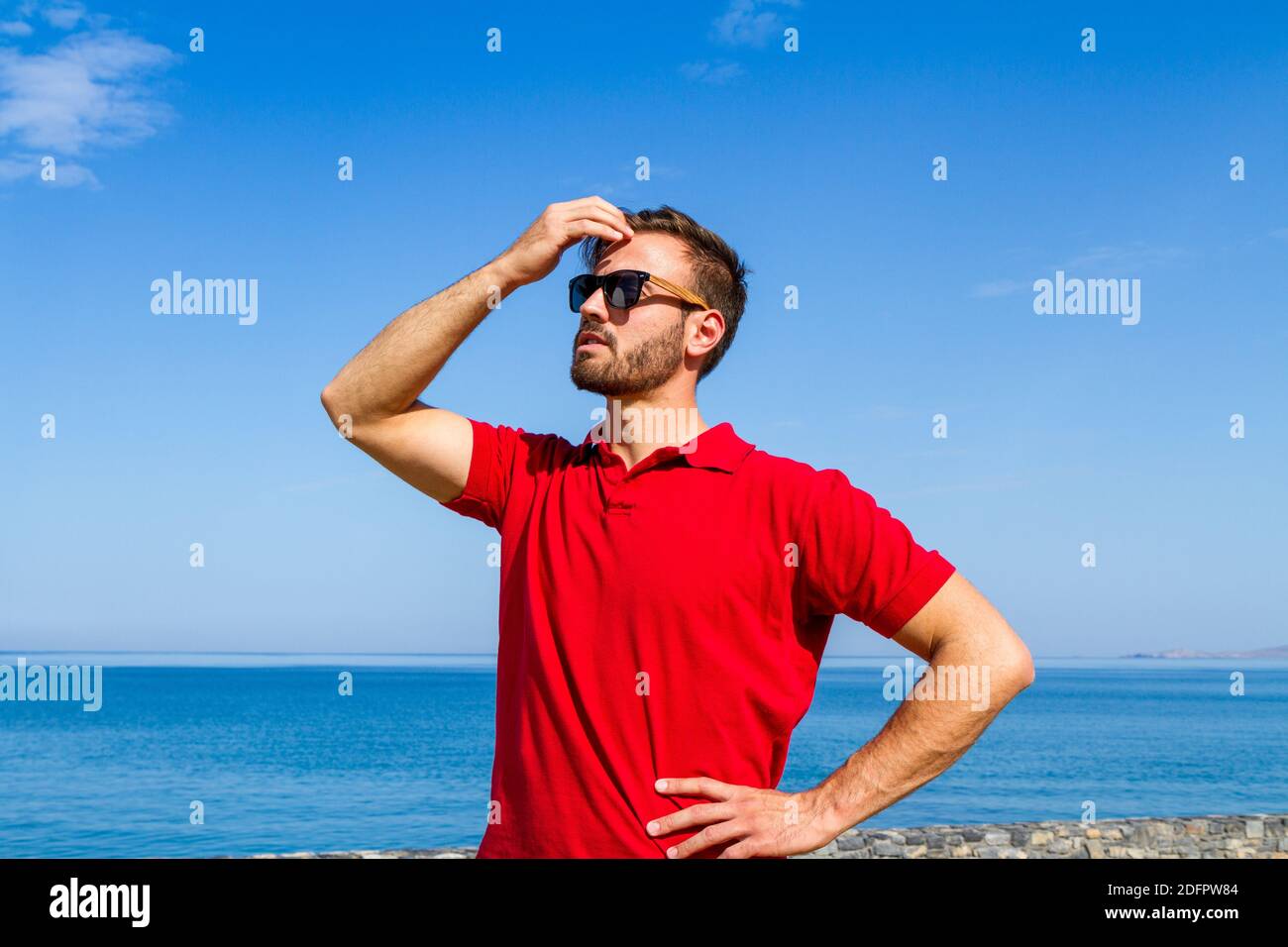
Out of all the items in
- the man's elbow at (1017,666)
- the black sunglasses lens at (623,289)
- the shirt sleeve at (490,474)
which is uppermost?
the black sunglasses lens at (623,289)

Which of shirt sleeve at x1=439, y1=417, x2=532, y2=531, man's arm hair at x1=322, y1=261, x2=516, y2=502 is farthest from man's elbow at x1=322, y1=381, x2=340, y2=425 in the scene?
shirt sleeve at x1=439, y1=417, x2=532, y2=531

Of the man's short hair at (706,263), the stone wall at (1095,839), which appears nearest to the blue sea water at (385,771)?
the stone wall at (1095,839)

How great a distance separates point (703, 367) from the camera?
3.04m

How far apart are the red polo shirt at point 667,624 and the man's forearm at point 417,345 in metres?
0.47

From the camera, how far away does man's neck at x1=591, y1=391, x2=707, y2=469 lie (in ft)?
9.01

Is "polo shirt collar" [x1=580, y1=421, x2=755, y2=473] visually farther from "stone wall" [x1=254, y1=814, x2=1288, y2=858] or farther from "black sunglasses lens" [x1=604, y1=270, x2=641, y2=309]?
"stone wall" [x1=254, y1=814, x2=1288, y2=858]

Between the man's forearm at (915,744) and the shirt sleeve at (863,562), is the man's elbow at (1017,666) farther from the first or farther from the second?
the shirt sleeve at (863,562)

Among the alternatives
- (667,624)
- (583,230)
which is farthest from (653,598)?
(583,230)

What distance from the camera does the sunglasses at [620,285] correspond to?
2807 millimetres

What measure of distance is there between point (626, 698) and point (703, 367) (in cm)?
106
